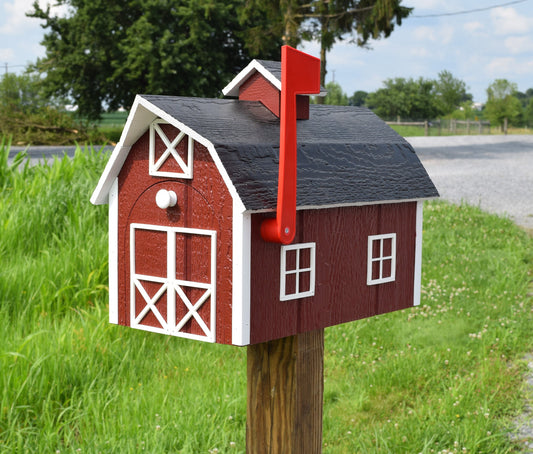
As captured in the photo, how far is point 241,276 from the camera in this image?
166cm

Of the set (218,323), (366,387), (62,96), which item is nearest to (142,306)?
(218,323)

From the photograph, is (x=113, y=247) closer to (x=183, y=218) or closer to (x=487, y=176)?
(x=183, y=218)

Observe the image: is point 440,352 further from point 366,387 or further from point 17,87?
point 17,87

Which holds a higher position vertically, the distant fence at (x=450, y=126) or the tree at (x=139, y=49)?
the tree at (x=139, y=49)

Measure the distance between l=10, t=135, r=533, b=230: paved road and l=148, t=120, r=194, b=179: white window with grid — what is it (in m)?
5.75

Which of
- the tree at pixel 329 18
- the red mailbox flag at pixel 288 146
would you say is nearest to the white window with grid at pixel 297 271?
the red mailbox flag at pixel 288 146

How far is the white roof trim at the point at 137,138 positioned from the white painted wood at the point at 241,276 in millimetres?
77

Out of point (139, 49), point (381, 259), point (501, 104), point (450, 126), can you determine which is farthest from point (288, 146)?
point (501, 104)

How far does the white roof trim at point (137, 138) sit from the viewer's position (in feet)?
5.32

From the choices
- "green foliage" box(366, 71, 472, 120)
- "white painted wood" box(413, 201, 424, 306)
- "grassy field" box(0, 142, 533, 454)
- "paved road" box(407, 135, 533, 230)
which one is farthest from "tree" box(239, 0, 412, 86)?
"green foliage" box(366, 71, 472, 120)

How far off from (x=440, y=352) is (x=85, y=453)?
2720 mm

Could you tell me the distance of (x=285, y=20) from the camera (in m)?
19.4

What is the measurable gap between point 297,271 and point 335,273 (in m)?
0.18

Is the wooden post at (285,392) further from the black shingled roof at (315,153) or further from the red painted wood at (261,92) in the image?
the red painted wood at (261,92)
